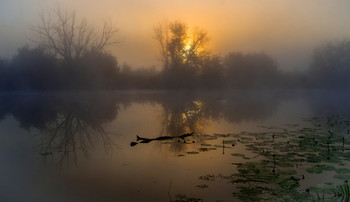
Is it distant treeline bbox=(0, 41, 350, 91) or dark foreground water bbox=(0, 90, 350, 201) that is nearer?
dark foreground water bbox=(0, 90, 350, 201)

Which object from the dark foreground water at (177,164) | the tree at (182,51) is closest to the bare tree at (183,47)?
the tree at (182,51)

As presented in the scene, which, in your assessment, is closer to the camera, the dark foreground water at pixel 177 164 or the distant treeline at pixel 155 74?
the dark foreground water at pixel 177 164

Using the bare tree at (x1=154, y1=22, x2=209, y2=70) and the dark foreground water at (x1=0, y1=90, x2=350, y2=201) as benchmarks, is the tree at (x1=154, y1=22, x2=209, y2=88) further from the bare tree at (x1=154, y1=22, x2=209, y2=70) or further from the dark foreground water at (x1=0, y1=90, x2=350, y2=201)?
the dark foreground water at (x1=0, y1=90, x2=350, y2=201)

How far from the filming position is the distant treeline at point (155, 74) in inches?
1501

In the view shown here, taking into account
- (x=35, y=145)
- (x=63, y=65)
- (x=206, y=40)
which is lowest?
(x=35, y=145)

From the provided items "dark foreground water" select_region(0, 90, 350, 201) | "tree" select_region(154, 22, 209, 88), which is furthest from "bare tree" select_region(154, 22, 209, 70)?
"dark foreground water" select_region(0, 90, 350, 201)

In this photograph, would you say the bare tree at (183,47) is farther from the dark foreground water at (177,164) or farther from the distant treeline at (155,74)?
the dark foreground water at (177,164)

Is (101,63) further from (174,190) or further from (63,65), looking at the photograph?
(174,190)

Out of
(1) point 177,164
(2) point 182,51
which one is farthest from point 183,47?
(1) point 177,164

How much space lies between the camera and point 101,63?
3991 cm

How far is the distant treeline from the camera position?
38.1 m

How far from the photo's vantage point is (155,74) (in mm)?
47000

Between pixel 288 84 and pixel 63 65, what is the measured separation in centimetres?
4367

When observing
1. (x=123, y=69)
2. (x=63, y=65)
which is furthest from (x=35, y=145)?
(x=123, y=69)
